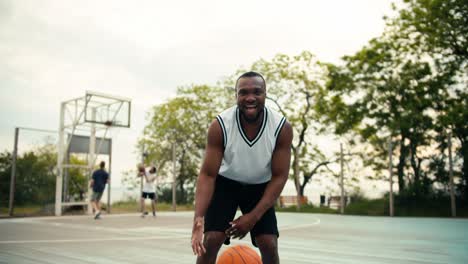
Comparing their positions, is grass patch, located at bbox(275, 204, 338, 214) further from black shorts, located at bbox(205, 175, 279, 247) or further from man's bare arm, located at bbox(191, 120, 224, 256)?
man's bare arm, located at bbox(191, 120, 224, 256)

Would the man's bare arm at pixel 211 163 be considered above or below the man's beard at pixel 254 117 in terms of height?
below

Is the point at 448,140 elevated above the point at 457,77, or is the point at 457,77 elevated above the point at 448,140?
the point at 457,77

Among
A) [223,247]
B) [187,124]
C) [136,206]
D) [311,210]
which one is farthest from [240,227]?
[187,124]

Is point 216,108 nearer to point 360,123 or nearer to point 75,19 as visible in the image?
point 360,123

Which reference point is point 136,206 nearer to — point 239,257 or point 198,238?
point 239,257

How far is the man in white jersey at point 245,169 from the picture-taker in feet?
9.53

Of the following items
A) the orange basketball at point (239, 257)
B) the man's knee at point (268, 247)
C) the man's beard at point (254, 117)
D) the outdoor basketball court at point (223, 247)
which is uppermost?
the man's beard at point (254, 117)

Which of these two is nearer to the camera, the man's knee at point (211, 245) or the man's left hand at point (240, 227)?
the man's left hand at point (240, 227)

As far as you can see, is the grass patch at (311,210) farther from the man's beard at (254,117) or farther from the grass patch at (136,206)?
the man's beard at (254,117)

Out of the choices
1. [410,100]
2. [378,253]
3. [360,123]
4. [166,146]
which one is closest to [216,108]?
[166,146]

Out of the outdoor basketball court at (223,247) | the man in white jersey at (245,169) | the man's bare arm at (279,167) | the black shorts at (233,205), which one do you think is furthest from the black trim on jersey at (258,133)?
the outdoor basketball court at (223,247)

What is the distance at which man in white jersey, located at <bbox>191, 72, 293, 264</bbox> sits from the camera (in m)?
2.91

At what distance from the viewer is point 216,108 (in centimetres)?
3272

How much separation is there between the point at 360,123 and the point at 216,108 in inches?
552
